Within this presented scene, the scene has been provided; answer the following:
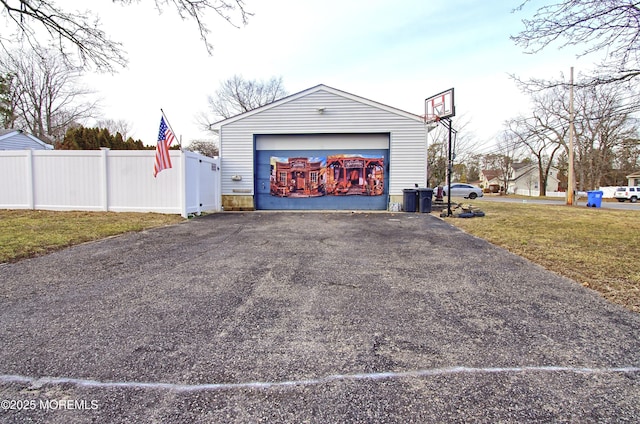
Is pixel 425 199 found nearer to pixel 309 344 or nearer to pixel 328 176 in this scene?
pixel 328 176

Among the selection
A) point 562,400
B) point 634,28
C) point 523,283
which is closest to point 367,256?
point 523,283

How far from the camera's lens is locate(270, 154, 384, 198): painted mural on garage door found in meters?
13.1

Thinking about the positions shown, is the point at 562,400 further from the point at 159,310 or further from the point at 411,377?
the point at 159,310

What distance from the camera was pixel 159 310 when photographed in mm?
2854

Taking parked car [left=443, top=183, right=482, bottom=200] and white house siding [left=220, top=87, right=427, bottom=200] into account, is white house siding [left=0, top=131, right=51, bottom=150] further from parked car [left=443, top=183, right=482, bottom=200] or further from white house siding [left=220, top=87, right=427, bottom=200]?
parked car [left=443, top=183, right=482, bottom=200]

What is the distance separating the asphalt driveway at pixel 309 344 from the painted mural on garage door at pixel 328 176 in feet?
29.4

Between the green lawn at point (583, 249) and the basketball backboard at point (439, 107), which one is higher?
the basketball backboard at point (439, 107)

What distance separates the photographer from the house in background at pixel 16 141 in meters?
17.1

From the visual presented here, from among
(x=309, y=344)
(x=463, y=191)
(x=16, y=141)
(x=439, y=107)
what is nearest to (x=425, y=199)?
(x=439, y=107)

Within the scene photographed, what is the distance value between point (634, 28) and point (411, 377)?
268 inches

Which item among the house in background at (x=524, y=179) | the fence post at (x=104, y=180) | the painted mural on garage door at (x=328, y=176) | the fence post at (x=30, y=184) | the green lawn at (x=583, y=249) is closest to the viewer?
the green lawn at (x=583, y=249)

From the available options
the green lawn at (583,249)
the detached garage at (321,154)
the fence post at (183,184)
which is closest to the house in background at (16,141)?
the detached garage at (321,154)

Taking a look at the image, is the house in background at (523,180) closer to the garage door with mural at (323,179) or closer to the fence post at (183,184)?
the garage door with mural at (323,179)

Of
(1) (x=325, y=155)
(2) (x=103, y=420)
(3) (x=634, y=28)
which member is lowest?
(2) (x=103, y=420)
